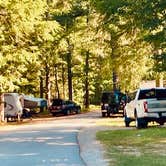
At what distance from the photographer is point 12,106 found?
165 ft

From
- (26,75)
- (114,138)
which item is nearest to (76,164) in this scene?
(114,138)

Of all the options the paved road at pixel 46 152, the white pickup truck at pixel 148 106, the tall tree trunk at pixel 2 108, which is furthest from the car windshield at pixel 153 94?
the tall tree trunk at pixel 2 108

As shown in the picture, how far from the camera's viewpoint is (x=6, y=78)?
138ft

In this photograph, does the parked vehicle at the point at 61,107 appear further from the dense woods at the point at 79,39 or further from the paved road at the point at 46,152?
the paved road at the point at 46,152

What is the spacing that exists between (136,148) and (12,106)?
3173 cm

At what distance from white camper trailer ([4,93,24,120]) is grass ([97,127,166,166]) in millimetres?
25182

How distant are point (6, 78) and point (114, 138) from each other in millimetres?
19518

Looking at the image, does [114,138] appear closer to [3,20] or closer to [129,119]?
[129,119]

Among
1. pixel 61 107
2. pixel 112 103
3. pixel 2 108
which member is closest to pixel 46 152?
pixel 2 108

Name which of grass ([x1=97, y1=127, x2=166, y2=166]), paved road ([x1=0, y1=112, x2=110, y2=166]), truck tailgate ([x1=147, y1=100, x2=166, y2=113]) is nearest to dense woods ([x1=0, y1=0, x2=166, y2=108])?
truck tailgate ([x1=147, y1=100, x2=166, y2=113])

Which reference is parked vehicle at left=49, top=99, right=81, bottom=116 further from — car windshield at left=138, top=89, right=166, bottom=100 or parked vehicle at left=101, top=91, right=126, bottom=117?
car windshield at left=138, top=89, right=166, bottom=100

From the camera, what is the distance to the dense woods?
897 inches

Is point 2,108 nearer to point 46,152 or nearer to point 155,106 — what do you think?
point 155,106

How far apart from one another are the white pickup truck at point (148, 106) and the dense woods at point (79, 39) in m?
1.27
